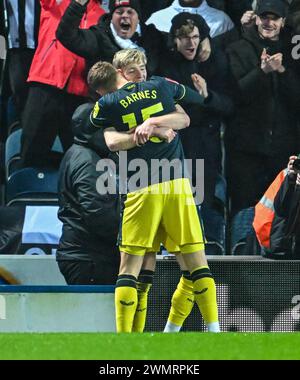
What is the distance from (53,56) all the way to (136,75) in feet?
4.24

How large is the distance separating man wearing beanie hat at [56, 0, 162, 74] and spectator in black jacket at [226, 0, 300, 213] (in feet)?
2.13

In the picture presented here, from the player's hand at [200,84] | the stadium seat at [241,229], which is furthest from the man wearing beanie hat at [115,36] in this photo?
the stadium seat at [241,229]

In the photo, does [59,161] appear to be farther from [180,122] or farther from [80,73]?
[180,122]

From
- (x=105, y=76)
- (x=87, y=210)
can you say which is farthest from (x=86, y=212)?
(x=105, y=76)

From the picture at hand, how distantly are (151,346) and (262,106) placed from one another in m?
3.56

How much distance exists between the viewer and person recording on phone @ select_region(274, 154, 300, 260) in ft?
31.8

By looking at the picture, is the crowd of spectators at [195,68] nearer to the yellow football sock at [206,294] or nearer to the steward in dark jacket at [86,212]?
the steward in dark jacket at [86,212]

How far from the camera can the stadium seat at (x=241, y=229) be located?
9845 mm

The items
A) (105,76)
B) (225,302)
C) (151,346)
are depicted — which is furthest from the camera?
(225,302)

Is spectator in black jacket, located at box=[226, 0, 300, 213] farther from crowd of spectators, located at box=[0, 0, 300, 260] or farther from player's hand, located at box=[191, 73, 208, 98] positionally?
player's hand, located at box=[191, 73, 208, 98]

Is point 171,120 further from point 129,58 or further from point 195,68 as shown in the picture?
point 195,68

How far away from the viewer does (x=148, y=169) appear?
28.3ft

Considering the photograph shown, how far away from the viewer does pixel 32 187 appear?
989 centimetres
